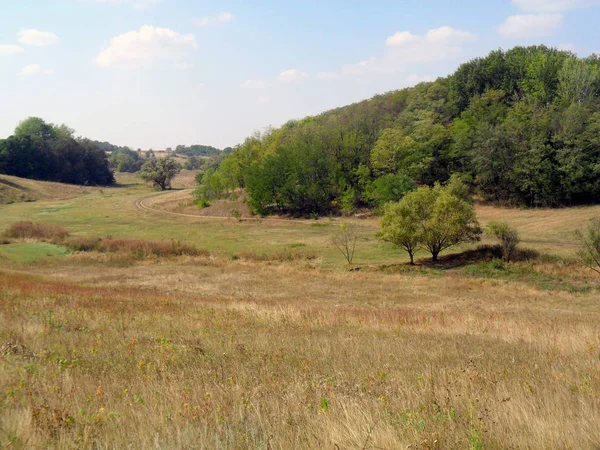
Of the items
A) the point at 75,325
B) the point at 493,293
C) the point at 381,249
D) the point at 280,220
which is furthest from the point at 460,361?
the point at 280,220

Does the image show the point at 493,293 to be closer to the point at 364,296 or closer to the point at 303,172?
the point at 364,296

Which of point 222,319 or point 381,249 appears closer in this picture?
point 222,319

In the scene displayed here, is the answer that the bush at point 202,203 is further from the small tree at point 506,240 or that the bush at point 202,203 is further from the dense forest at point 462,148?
the small tree at point 506,240

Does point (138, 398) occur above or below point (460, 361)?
above

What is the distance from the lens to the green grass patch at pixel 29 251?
141 ft

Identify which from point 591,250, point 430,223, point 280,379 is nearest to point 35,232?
point 430,223

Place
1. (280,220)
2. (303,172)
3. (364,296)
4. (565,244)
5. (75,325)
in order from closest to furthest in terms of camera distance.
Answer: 1. (75,325)
2. (364,296)
3. (565,244)
4. (280,220)
5. (303,172)

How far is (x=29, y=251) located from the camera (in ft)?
154

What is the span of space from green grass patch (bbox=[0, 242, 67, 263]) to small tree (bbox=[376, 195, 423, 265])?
31241 mm

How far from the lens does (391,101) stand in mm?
126250

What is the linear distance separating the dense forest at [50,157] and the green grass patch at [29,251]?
101 m

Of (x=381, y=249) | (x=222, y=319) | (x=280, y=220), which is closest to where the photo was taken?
(x=222, y=319)

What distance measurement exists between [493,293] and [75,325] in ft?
86.1

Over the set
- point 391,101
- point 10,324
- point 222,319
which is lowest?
point 222,319
